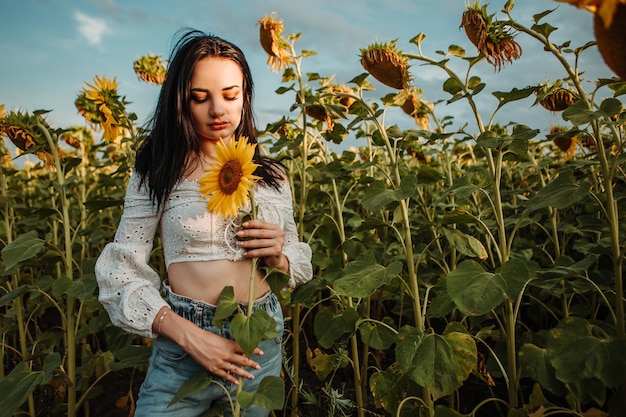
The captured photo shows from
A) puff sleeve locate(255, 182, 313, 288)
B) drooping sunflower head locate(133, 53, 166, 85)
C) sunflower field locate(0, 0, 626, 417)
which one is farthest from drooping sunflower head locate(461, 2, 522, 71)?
drooping sunflower head locate(133, 53, 166, 85)

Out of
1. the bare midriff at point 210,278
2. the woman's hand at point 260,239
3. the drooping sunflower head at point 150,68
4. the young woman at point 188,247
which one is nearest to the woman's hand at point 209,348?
the young woman at point 188,247

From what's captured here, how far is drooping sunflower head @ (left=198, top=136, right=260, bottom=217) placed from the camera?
1.24 meters

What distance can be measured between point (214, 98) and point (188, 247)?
0.41 meters

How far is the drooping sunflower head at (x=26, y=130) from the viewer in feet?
6.41

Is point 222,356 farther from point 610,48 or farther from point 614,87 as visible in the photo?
point 614,87

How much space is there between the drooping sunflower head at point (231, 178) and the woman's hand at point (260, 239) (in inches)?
2.7

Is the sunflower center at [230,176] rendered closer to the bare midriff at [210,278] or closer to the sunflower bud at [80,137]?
the bare midriff at [210,278]

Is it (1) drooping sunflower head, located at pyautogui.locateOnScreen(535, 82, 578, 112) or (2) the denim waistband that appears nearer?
(2) the denim waistband

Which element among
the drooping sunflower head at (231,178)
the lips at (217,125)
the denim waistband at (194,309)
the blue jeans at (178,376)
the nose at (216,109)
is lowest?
the blue jeans at (178,376)

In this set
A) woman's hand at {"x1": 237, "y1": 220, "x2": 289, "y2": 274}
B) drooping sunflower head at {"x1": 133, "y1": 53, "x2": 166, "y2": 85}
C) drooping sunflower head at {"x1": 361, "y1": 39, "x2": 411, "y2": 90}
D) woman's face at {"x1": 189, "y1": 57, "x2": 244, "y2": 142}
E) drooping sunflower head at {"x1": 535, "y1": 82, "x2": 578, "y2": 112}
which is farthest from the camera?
drooping sunflower head at {"x1": 133, "y1": 53, "x2": 166, "y2": 85}

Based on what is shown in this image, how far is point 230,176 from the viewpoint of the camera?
1.27 meters

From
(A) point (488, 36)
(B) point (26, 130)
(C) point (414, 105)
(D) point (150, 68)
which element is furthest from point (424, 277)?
(D) point (150, 68)

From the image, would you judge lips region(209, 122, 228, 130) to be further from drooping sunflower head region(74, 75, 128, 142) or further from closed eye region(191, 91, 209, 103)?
drooping sunflower head region(74, 75, 128, 142)

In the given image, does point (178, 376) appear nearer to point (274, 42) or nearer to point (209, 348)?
point (209, 348)
